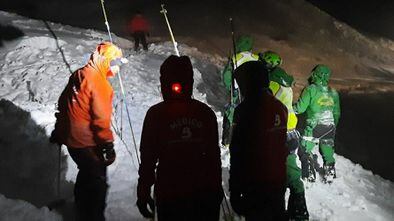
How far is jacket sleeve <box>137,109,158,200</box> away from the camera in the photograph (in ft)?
10.8

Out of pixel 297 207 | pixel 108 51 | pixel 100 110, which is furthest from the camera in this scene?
pixel 297 207

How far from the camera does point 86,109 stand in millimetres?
4391

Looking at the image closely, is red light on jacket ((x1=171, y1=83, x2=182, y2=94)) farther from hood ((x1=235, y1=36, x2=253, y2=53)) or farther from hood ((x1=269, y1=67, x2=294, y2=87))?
hood ((x1=235, y1=36, x2=253, y2=53))

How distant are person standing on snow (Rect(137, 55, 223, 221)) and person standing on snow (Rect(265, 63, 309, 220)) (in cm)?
269

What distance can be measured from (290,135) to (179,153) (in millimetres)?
3439

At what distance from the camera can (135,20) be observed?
1698 centimetres

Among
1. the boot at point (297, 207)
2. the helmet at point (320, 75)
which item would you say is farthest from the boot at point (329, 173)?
the boot at point (297, 207)

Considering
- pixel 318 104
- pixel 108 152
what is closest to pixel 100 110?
pixel 108 152

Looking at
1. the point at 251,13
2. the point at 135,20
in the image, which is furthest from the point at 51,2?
the point at 135,20

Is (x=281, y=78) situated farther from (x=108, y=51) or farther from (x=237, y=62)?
(x=108, y=51)

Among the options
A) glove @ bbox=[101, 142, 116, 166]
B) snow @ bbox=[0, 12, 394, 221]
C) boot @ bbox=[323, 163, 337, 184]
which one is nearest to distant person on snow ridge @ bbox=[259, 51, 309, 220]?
snow @ bbox=[0, 12, 394, 221]

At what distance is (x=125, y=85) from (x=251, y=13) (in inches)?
797

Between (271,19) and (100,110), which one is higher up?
(271,19)

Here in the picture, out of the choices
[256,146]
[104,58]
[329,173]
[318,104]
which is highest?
[104,58]
